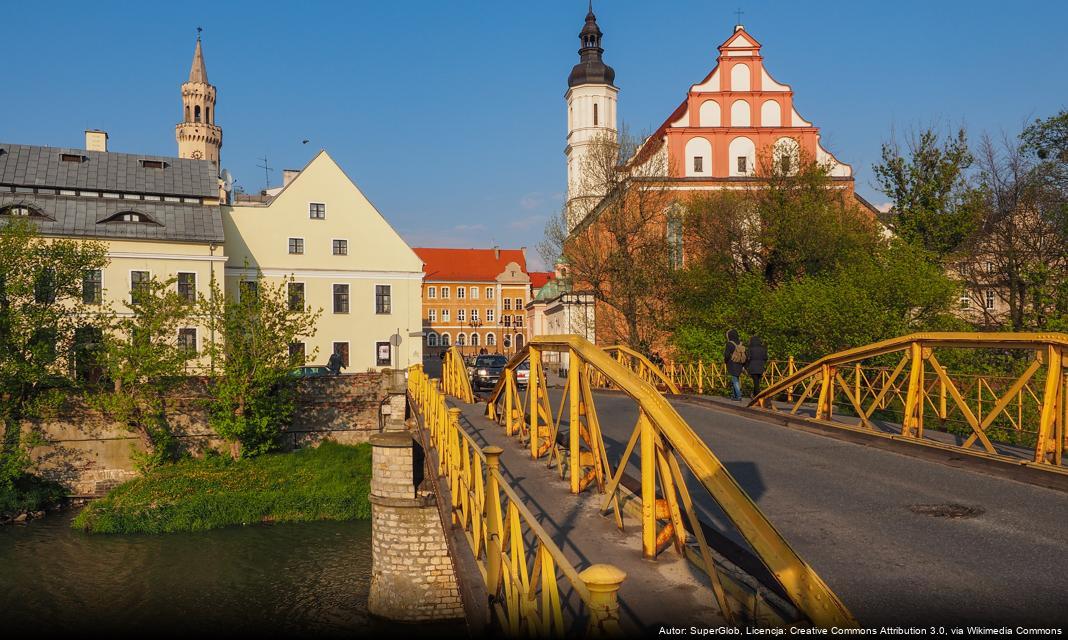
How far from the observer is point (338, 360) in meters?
38.8

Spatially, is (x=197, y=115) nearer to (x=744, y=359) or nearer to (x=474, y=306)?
(x=474, y=306)

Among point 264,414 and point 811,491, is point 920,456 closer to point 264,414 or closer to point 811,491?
point 811,491

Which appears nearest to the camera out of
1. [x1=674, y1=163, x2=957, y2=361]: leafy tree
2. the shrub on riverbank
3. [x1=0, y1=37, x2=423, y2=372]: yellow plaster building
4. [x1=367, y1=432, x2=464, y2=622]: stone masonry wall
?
[x1=367, y1=432, x2=464, y2=622]: stone masonry wall

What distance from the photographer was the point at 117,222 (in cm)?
3834

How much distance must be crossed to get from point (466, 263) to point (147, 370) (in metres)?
65.0

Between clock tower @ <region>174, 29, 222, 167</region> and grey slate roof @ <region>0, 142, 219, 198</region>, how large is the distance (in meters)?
43.2

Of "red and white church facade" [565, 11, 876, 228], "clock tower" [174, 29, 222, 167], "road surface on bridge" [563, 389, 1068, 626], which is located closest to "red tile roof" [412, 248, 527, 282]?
"clock tower" [174, 29, 222, 167]

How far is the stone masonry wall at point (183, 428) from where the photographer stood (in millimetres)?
29453

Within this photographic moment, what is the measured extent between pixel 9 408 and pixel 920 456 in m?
29.7

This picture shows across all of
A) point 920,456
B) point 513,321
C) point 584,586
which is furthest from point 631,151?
point 513,321

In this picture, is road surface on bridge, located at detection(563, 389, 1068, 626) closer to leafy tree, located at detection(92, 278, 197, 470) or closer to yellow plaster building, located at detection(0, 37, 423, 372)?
leafy tree, located at detection(92, 278, 197, 470)

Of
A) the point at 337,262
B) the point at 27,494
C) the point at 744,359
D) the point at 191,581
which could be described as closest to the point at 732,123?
the point at 337,262

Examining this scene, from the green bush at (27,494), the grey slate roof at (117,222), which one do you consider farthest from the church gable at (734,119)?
the green bush at (27,494)

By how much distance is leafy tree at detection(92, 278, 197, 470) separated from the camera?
29.1 metres
